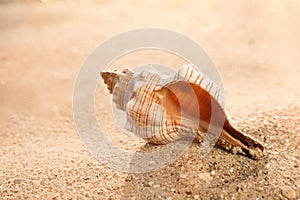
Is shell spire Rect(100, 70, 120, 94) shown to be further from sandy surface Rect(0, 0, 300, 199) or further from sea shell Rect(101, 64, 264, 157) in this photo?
sandy surface Rect(0, 0, 300, 199)

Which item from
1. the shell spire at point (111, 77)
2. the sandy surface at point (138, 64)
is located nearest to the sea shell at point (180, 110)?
the sandy surface at point (138, 64)

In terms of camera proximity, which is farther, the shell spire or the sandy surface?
the shell spire

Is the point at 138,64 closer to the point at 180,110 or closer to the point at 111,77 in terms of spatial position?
the point at 111,77

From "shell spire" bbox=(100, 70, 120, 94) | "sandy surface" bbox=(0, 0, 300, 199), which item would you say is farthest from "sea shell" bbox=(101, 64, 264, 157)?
"shell spire" bbox=(100, 70, 120, 94)

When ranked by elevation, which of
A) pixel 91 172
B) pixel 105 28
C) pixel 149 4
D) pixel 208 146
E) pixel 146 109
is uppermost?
pixel 149 4

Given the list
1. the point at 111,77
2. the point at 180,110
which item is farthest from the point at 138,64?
the point at 180,110

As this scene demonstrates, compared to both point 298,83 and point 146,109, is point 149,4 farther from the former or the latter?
point 146,109

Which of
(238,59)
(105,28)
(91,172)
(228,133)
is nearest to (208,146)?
(228,133)
